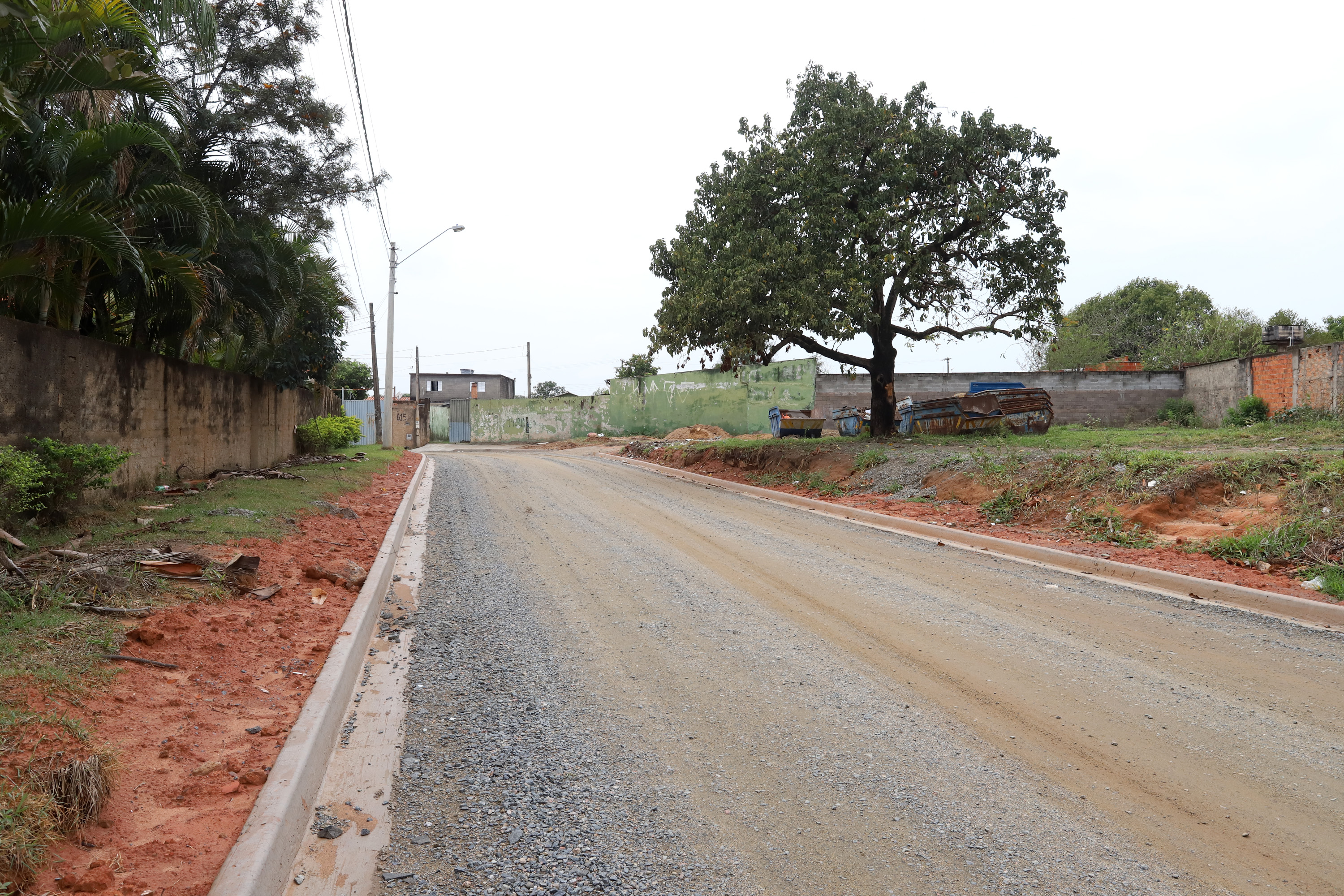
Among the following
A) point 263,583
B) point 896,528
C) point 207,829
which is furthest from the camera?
point 896,528

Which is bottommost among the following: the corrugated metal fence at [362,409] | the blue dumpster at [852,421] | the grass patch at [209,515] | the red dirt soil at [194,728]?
the red dirt soil at [194,728]

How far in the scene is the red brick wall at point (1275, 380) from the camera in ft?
76.7

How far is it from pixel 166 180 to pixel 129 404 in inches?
120

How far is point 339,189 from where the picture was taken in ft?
49.2

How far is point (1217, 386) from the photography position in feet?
89.4

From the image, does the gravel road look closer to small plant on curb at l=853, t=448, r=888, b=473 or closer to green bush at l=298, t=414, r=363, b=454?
small plant on curb at l=853, t=448, r=888, b=473

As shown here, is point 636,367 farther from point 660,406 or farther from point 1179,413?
point 1179,413

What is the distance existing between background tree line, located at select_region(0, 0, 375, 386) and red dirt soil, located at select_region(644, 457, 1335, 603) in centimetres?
1068

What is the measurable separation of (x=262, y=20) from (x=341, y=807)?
14567mm

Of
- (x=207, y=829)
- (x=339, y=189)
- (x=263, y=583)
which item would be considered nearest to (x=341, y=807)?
(x=207, y=829)

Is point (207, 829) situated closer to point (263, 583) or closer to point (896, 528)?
point (263, 583)

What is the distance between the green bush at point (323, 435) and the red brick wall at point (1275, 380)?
91.4 feet

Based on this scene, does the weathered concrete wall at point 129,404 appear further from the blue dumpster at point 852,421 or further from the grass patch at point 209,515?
the blue dumpster at point 852,421

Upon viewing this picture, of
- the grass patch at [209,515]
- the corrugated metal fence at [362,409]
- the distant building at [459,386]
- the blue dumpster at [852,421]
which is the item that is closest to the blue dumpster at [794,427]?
the blue dumpster at [852,421]
